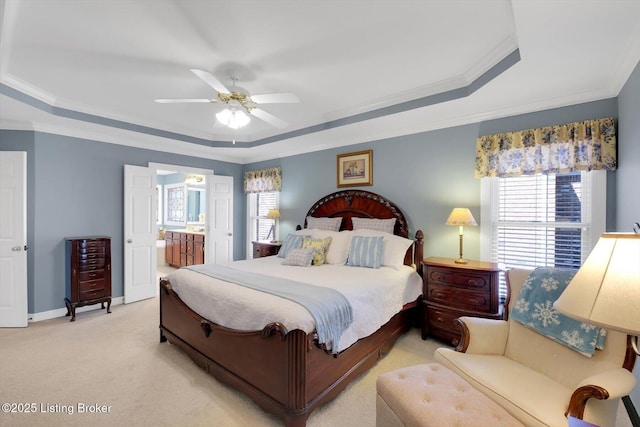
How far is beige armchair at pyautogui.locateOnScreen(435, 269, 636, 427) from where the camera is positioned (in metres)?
1.29

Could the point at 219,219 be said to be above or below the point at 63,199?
below

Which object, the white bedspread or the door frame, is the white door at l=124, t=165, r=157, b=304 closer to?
the door frame

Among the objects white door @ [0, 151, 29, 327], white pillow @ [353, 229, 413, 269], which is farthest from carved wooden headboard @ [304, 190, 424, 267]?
white door @ [0, 151, 29, 327]

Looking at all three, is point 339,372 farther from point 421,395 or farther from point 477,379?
point 477,379

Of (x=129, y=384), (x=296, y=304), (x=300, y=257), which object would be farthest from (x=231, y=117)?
(x=129, y=384)

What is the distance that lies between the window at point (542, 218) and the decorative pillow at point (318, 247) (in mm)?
1804

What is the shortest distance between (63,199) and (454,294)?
5.05 m

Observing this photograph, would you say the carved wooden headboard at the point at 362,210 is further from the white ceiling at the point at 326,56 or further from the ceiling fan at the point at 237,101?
the ceiling fan at the point at 237,101

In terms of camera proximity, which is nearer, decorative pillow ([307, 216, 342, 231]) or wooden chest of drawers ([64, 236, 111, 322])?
wooden chest of drawers ([64, 236, 111, 322])

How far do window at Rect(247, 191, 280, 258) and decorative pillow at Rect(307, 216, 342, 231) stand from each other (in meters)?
1.35

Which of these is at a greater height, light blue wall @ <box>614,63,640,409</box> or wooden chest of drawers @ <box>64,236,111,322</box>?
light blue wall @ <box>614,63,640,409</box>

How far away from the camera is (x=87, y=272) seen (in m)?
3.74

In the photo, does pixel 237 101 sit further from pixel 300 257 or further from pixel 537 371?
pixel 537 371

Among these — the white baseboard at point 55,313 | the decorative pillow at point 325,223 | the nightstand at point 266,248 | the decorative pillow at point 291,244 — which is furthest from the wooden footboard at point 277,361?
the white baseboard at point 55,313
